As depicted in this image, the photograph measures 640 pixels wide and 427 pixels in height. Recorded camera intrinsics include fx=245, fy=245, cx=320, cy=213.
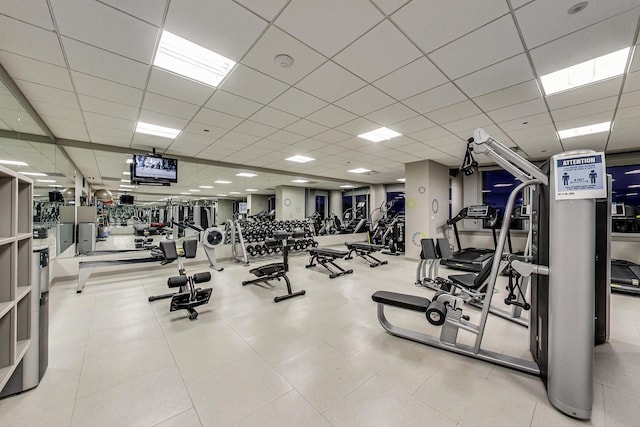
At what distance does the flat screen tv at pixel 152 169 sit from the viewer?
17.4ft

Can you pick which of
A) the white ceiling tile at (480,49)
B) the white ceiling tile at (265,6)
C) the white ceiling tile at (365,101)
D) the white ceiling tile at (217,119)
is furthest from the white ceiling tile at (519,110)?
the white ceiling tile at (217,119)

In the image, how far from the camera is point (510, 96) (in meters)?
3.23

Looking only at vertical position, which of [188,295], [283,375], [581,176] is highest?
[581,176]

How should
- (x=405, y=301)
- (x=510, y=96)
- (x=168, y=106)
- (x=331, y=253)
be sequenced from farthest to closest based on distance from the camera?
(x=331, y=253), (x=168, y=106), (x=510, y=96), (x=405, y=301)

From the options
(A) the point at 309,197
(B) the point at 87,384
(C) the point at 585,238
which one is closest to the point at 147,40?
(B) the point at 87,384

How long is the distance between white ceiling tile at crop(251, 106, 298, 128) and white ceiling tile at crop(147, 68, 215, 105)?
802mm

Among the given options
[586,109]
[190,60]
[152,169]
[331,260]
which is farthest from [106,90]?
[586,109]

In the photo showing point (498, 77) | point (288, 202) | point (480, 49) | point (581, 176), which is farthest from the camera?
point (288, 202)

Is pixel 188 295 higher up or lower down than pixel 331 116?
lower down

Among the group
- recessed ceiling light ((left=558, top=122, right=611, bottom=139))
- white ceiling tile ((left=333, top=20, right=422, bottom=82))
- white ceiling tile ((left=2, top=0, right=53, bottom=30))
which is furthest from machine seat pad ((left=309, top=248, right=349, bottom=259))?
white ceiling tile ((left=2, top=0, right=53, bottom=30))

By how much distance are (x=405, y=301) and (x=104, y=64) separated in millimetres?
3935

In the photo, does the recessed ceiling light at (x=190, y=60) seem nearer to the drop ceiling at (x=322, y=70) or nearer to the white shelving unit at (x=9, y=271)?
the drop ceiling at (x=322, y=70)

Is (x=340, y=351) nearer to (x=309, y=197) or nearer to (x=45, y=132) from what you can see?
(x=45, y=132)

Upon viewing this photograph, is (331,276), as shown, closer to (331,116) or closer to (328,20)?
(331,116)
